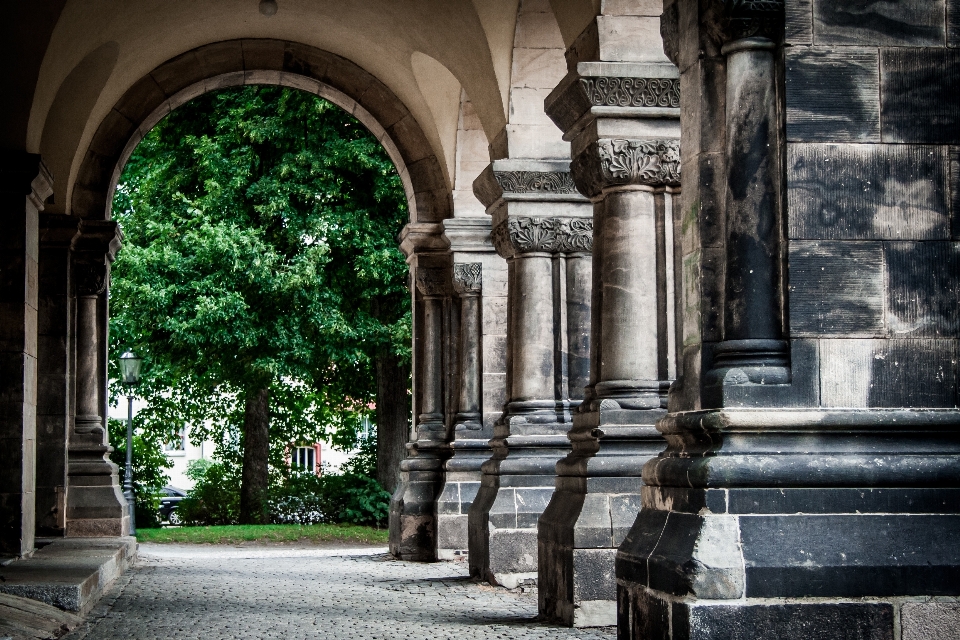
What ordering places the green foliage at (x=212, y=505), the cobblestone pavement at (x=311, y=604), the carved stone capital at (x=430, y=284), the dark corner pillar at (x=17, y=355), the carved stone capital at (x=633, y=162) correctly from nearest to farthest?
the cobblestone pavement at (x=311, y=604)
the carved stone capital at (x=633, y=162)
the dark corner pillar at (x=17, y=355)
the carved stone capital at (x=430, y=284)
the green foliage at (x=212, y=505)

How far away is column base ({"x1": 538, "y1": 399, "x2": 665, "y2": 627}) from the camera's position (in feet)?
28.6

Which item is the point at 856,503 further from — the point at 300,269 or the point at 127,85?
the point at 300,269

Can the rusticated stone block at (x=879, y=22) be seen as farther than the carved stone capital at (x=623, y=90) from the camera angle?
No

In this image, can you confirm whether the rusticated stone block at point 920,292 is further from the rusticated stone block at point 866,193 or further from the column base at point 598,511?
the column base at point 598,511

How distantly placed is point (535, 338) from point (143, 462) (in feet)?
57.3

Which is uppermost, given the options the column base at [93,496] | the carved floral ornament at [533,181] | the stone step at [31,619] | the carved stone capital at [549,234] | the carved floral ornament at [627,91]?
the carved floral ornament at [627,91]

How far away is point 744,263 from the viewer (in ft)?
17.9

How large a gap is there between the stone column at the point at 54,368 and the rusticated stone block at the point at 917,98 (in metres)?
10.5

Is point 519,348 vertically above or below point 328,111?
below

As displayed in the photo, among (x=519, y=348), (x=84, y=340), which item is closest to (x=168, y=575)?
(x=84, y=340)

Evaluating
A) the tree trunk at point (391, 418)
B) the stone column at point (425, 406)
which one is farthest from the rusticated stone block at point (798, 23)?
the tree trunk at point (391, 418)

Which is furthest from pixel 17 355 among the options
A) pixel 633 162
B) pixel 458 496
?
pixel 458 496

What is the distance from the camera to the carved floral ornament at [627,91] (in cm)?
887

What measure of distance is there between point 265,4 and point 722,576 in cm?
1113
